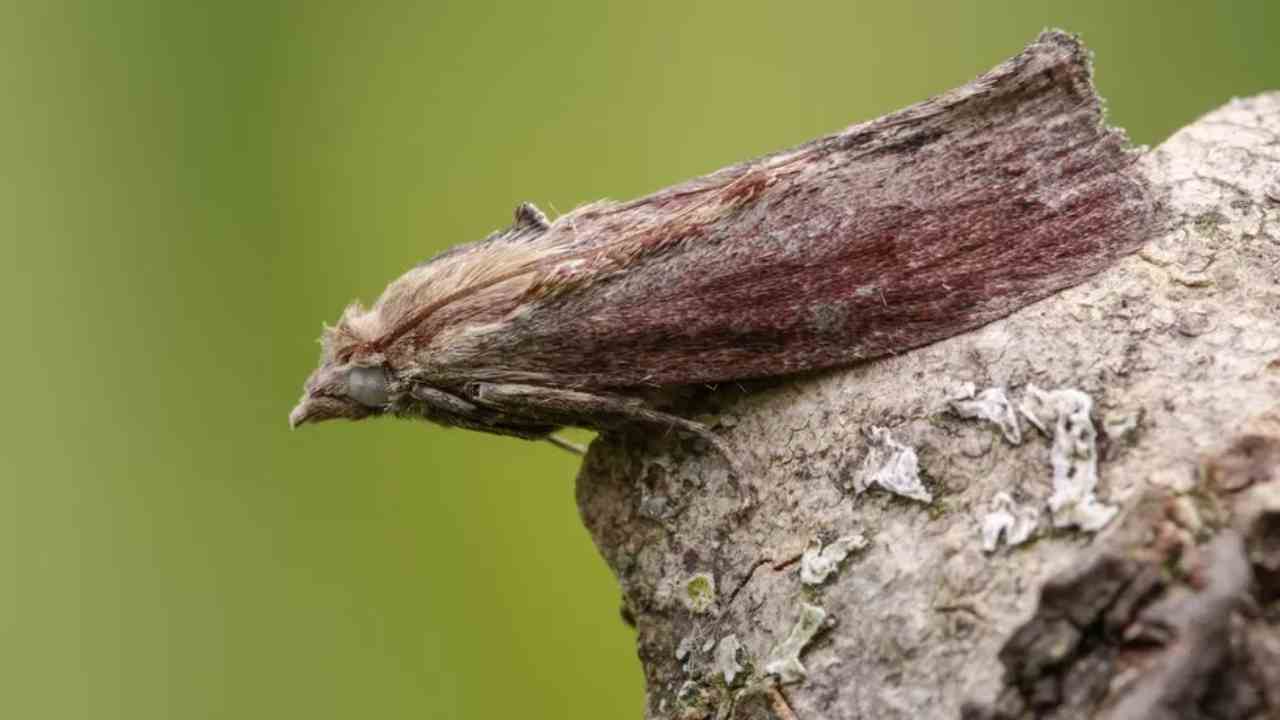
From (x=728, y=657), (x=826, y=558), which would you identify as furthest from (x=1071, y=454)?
(x=728, y=657)

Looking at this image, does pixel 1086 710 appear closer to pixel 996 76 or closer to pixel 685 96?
pixel 996 76

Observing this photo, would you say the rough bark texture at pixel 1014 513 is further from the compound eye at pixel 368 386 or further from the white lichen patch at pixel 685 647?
the compound eye at pixel 368 386

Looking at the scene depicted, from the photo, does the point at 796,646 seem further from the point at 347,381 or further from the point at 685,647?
the point at 347,381

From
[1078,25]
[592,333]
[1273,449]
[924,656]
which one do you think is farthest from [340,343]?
[1078,25]

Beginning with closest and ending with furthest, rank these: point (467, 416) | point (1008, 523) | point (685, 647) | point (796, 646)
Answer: point (1008, 523) → point (796, 646) → point (685, 647) → point (467, 416)

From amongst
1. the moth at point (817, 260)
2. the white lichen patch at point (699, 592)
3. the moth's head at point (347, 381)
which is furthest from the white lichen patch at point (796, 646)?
the moth's head at point (347, 381)
